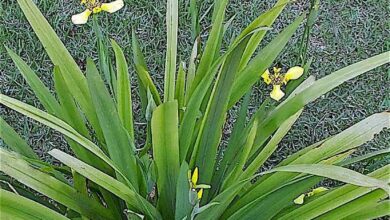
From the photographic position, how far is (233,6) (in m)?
2.42


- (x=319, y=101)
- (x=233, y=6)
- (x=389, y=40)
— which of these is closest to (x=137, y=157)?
(x=319, y=101)

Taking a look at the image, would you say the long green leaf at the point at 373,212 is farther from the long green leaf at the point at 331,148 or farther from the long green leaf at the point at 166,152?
the long green leaf at the point at 166,152

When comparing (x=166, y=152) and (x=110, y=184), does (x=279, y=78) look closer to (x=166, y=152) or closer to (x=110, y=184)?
(x=166, y=152)

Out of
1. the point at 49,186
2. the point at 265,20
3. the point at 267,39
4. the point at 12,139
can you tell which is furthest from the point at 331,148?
the point at 267,39

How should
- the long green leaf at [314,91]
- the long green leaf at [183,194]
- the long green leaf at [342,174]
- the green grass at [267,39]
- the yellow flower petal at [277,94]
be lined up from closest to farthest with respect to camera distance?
the long green leaf at [342,174] → the long green leaf at [183,194] → the long green leaf at [314,91] → the yellow flower petal at [277,94] → the green grass at [267,39]

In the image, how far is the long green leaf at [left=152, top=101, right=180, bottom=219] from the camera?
1.11m

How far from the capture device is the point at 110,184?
3.89 feet

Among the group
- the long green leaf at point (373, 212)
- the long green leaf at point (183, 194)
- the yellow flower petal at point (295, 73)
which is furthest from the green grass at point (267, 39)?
the long green leaf at point (183, 194)

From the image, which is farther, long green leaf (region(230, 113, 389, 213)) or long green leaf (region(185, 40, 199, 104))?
long green leaf (region(185, 40, 199, 104))

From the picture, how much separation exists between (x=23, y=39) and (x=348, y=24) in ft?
4.21

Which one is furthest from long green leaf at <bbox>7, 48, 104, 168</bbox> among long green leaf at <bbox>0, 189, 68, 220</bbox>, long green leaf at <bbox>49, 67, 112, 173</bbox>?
long green leaf at <bbox>0, 189, 68, 220</bbox>

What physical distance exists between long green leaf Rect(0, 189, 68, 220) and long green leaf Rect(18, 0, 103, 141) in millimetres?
289

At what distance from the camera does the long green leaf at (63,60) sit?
1381 millimetres

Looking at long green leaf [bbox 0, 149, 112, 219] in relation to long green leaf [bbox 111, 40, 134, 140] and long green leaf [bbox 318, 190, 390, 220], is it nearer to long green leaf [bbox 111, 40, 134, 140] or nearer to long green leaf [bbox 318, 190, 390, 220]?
long green leaf [bbox 111, 40, 134, 140]
